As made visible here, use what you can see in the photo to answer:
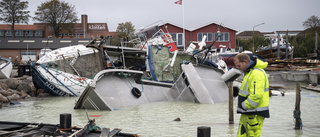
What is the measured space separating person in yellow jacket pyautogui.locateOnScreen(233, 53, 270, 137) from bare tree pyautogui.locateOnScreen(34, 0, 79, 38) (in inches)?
2474

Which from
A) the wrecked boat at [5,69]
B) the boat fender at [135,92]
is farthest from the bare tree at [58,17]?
the boat fender at [135,92]

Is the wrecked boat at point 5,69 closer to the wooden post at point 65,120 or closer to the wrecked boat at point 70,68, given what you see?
the wrecked boat at point 70,68

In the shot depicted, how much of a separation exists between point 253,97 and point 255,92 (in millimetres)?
82

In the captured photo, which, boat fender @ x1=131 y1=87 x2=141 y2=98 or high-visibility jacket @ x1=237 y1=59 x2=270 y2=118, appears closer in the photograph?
high-visibility jacket @ x1=237 y1=59 x2=270 y2=118

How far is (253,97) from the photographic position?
5.56 metres

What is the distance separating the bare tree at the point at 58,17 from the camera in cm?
6562

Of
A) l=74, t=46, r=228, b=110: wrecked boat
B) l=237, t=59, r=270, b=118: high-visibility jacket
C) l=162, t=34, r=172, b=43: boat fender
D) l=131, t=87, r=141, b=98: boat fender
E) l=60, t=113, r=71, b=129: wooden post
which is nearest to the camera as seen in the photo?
l=237, t=59, r=270, b=118: high-visibility jacket

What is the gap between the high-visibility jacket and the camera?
556 centimetres

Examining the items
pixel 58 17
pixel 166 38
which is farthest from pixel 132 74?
pixel 58 17

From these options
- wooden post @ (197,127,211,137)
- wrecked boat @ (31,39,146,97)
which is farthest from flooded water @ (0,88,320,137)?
→ wooden post @ (197,127,211,137)

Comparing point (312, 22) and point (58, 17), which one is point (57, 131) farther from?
point (312, 22)

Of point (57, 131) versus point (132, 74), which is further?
point (132, 74)

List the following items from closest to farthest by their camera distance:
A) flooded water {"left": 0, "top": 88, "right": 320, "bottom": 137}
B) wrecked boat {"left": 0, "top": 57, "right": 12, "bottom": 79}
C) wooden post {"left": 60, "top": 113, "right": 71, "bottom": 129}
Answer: wooden post {"left": 60, "top": 113, "right": 71, "bottom": 129}, flooded water {"left": 0, "top": 88, "right": 320, "bottom": 137}, wrecked boat {"left": 0, "top": 57, "right": 12, "bottom": 79}

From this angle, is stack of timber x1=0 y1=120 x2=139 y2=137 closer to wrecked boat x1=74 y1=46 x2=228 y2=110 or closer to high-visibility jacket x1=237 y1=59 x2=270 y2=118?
high-visibility jacket x1=237 y1=59 x2=270 y2=118
